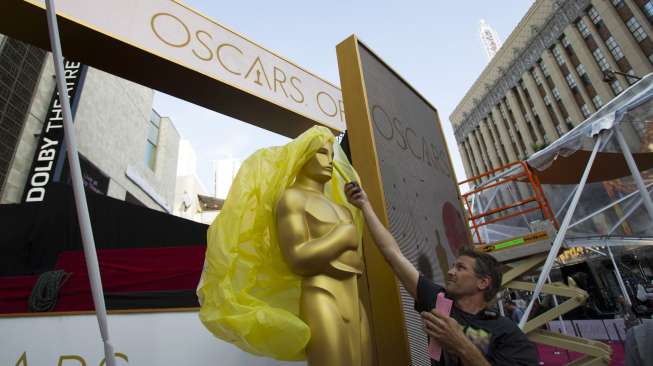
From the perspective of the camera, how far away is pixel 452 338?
139cm

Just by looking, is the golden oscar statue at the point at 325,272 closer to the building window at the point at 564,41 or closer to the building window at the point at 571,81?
the building window at the point at 571,81

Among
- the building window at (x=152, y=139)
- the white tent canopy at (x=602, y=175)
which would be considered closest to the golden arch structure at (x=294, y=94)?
the white tent canopy at (x=602, y=175)

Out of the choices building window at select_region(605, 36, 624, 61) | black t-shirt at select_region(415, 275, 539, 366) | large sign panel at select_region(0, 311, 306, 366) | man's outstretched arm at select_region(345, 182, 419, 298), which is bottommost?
black t-shirt at select_region(415, 275, 539, 366)

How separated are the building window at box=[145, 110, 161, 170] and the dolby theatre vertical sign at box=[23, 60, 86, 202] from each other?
5.39 m

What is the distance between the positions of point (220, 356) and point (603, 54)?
33.9m

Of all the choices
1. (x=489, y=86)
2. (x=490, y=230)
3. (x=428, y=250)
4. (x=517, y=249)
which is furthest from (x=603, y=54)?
(x=428, y=250)

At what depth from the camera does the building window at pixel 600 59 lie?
26.5m

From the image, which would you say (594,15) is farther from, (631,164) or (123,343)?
(123,343)

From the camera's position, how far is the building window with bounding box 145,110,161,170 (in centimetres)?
1473

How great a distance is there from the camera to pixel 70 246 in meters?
3.63


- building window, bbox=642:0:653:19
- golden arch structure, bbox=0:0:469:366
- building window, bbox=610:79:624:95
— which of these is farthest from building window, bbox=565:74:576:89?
golden arch structure, bbox=0:0:469:366

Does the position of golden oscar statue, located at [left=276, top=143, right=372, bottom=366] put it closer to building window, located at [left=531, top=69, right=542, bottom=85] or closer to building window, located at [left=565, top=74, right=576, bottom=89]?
building window, located at [left=565, top=74, right=576, bottom=89]

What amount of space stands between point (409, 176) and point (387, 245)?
87cm

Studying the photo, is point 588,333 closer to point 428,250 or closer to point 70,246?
point 428,250
